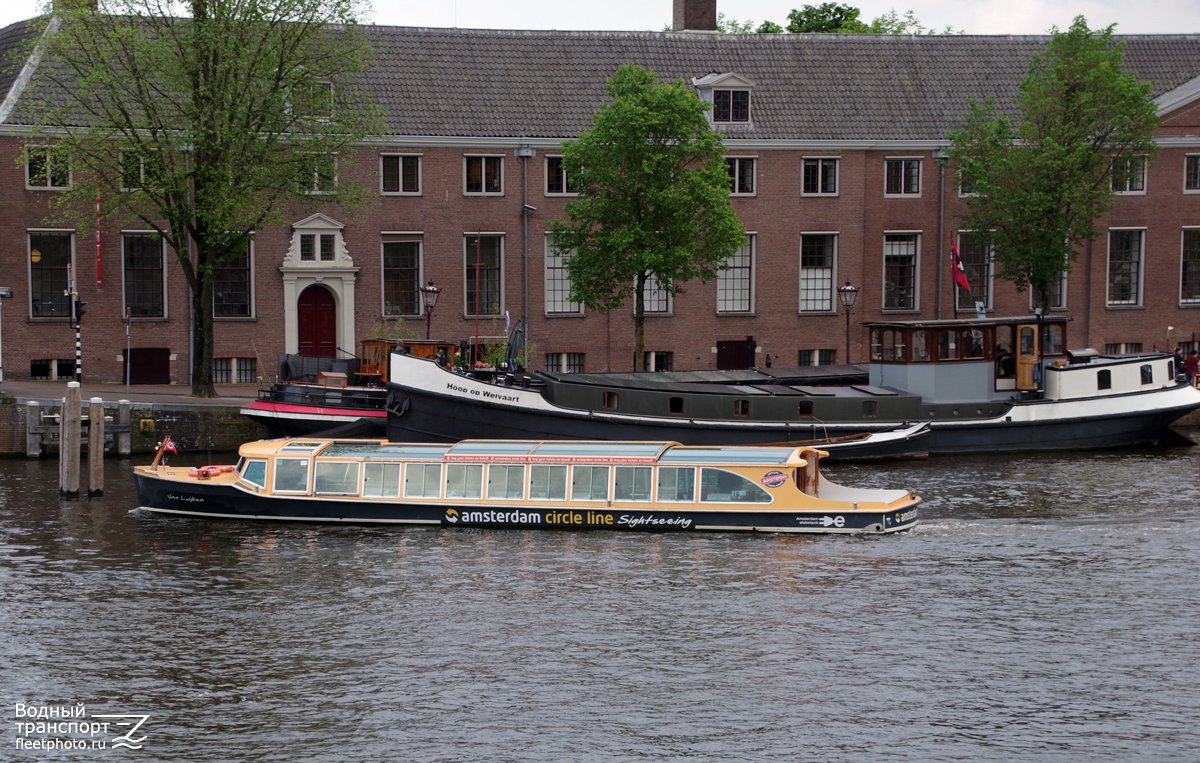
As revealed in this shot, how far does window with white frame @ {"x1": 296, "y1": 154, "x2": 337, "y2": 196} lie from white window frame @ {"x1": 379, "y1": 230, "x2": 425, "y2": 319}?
7432 mm

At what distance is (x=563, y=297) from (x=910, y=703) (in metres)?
37.7

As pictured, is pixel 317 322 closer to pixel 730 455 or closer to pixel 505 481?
pixel 505 481

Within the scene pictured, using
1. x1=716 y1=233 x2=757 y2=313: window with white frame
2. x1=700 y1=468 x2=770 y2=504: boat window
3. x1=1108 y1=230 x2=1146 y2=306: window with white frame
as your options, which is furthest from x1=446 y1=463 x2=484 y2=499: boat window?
x1=1108 y1=230 x2=1146 y2=306: window with white frame

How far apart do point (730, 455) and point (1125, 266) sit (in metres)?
36.7

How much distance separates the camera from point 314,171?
44.6 m

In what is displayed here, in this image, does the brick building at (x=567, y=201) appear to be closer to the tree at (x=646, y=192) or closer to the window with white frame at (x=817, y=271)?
the window with white frame at (x=817, y=271)

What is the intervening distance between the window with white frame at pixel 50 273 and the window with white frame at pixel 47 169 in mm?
1717

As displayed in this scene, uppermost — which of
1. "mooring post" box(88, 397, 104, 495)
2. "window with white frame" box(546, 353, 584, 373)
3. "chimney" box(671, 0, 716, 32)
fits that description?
"chimney" box(671, 0, 716, 32)

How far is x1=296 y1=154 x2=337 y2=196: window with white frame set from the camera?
43.5 m

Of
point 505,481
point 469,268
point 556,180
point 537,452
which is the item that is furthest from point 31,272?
point 537,452

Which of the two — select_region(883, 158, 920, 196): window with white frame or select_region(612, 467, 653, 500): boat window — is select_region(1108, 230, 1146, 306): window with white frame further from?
select_region(612, 467, 653, 500): boat window

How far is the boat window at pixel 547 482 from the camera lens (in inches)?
1129

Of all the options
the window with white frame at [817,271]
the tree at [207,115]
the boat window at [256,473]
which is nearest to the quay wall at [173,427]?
the tree at [207,115]

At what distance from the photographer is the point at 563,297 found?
178 ft
